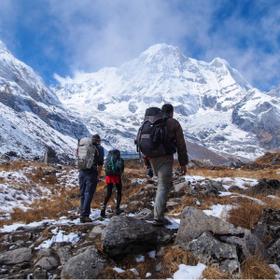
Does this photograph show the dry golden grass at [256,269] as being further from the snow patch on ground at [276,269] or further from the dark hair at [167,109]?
the dark hair at [167,109]

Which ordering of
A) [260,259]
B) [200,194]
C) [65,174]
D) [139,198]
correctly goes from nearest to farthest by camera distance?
[260,259]
[200,194]
[139,198]
[65,174]

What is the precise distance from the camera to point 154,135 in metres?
9.24

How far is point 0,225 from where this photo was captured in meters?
13.1

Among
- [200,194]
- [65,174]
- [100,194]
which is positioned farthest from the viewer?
[65,174]

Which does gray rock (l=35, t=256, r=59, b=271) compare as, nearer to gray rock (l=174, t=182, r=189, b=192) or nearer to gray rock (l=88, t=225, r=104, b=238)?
gray rock (l=88, t=225, r=104, b=238)

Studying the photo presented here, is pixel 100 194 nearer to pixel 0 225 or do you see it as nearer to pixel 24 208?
pixel 24 208

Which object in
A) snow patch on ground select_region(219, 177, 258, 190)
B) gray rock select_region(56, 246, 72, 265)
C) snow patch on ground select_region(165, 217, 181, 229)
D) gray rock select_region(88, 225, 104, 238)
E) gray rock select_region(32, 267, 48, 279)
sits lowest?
gray rock select_region(32, 267, 48, 279)

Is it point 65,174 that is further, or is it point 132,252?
Answer: point 65,174

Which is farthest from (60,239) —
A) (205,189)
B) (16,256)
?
(205,189)

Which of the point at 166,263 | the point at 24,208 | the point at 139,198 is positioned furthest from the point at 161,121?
the point at 24,208

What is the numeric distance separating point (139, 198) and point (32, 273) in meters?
8.46

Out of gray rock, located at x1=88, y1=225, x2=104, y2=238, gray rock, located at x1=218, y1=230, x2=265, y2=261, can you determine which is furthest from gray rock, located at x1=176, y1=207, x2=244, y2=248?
gray rock, located at x1=88, y1=225, x2=104, y2=238

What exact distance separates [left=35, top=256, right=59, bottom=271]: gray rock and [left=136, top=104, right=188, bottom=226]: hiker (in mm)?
2815

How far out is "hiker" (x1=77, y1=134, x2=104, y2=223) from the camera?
12531 millimetres
